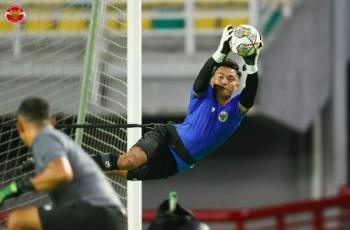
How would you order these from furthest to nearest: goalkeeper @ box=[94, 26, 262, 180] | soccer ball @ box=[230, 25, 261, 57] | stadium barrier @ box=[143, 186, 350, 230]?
stadium barrier @ box=[143, 186, 350, 230] → goalkeeper @ box=[94, 26, 262, 180] → soccer ball @ box=[230, 25, 261, 57]

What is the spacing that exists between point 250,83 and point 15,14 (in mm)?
2034

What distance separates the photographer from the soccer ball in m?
10.3

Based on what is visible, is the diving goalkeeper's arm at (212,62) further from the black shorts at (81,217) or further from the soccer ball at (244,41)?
the black shorts at (81,217)

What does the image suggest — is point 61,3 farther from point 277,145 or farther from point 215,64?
point 277,145

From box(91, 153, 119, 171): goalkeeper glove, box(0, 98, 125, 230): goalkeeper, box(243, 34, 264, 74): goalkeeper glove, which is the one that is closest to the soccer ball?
box(243, 34, 264, 74): goalkeeper glove

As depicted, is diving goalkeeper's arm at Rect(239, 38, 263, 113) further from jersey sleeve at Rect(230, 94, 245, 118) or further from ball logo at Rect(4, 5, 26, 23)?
ball logo at Rect(4, 5, 26, 23)

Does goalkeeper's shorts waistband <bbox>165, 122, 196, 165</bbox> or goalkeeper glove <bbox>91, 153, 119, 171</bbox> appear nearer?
goalkeeper glove <bbox>91, 153, 119, 171</bbox>

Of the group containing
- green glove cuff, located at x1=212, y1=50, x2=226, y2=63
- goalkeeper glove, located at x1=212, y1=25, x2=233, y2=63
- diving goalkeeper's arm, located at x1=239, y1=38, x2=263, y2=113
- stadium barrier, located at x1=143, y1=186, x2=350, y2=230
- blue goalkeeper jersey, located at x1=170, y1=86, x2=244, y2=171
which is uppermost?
goalkeeper glove, located at x1=212, y1=25, x2=233, y2=63

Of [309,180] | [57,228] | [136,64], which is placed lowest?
[309,180]

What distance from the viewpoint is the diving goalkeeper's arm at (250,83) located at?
10414 millimetres

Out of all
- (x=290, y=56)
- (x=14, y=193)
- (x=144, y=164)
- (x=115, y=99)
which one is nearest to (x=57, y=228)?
(x=14, y=193)

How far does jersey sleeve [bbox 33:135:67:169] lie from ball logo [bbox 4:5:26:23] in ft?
9.00

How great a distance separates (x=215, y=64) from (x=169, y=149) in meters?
0.85

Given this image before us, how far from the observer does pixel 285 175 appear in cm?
1786
